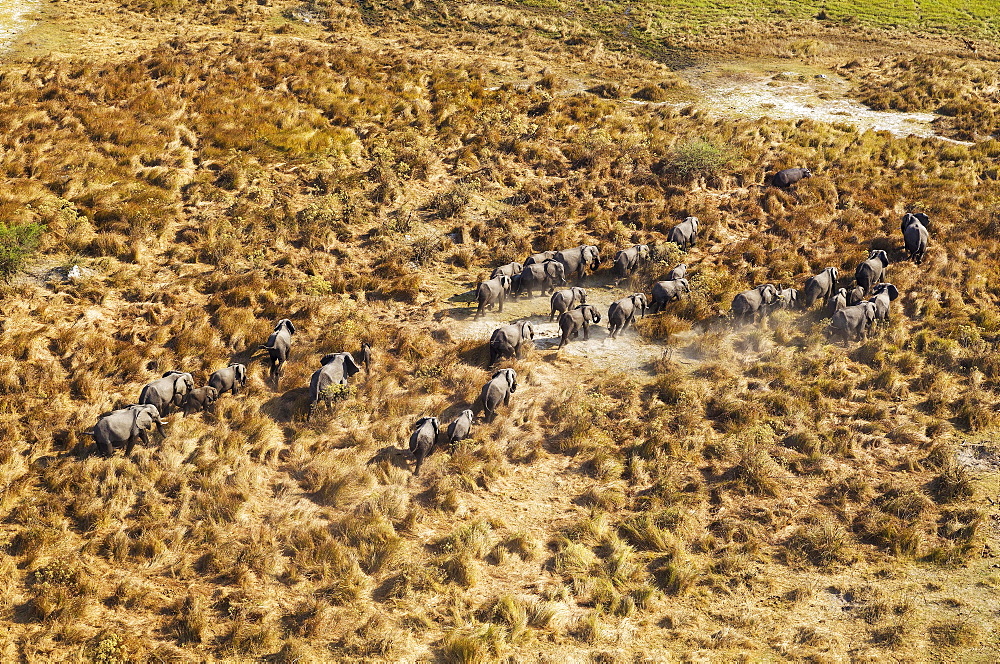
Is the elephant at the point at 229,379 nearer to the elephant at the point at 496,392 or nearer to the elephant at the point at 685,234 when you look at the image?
the elephant at the point at 496,392

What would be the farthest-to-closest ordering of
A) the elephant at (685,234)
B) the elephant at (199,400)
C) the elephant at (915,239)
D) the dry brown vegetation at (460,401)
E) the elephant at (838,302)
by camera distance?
the elephant at (685,234) < the elephant at (915,239) < the elephant at (838,302) < the elephant at (199,400) < the dry brown vegetation at (460,401)

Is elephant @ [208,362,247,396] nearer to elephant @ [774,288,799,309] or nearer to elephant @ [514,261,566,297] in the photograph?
elephant @ [514,261,566,297]

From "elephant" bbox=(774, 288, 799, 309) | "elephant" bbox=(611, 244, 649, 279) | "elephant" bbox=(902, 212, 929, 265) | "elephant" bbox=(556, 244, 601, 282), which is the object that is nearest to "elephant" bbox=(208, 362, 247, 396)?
"elephant" bbox=(556, 244, 601, 282)

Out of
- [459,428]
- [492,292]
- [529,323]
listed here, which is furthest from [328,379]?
[529,323]

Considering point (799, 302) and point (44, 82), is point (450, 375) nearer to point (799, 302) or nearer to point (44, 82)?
point (799, 302)

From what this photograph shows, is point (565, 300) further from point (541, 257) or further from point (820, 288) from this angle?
point (820, 288)

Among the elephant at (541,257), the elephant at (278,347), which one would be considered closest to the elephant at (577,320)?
the elephant at (541,257)

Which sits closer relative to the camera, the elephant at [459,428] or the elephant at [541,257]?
the elephant at [459,428]
